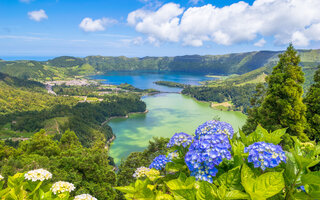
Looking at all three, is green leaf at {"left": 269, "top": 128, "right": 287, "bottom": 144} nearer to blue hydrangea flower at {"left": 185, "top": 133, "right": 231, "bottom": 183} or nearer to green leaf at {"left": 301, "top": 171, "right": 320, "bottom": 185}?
green leaf at {"left": 301, "top": 171, "right": 320, "bottom": 185}

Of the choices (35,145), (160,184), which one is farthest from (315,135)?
(35,145)

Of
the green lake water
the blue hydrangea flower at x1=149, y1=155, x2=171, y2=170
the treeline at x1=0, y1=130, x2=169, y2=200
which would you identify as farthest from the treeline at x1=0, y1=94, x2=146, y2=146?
the blue hydrangea flower at x1=149, y1=155, x2=171, y2=170

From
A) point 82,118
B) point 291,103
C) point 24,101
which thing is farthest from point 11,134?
point 291,103

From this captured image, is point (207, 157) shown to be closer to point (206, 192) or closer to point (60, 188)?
point (206, 192)

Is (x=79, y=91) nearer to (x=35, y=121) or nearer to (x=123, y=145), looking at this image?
(x=35, y=121)

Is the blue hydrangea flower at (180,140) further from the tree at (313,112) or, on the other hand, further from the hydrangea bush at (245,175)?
the tree at (313,112)

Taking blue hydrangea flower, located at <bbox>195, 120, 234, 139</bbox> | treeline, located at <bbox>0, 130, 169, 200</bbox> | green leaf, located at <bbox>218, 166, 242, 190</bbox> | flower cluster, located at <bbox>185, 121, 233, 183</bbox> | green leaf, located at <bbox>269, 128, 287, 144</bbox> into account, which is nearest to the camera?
green leaf, located at <bbox>218, 166, 242, 190</bbox>
